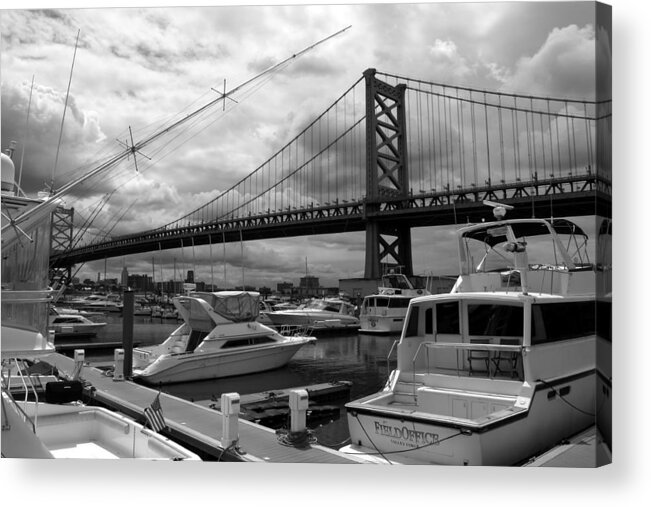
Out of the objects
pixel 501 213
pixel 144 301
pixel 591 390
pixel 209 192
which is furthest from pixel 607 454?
pixel 144 301

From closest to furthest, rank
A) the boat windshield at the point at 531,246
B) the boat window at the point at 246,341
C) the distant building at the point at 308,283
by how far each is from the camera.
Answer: the boat windshield at the point at 531,246, the distant building at the point at 308,283, the boat window at the point at 246,341

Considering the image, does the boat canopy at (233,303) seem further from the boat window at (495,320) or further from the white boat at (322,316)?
the white boat at (322,316)

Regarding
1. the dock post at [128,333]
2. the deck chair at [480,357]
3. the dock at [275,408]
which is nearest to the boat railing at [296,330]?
the dock post at [128,333]

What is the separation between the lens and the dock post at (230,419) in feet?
17.0

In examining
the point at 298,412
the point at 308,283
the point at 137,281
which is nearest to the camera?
the point at 298,412

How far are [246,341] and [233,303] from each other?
0.99 m

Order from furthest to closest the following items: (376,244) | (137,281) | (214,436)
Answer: (137,281) → (376,244) → (214,436)

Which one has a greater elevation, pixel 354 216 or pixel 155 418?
pixel 354 216

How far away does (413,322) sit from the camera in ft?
19.8

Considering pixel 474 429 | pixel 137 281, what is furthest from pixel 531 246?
pixel 137 281

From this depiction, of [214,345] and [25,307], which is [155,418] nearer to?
[25,307]

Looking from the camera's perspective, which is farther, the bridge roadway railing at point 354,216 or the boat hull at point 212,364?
the boat hull at point 212,364

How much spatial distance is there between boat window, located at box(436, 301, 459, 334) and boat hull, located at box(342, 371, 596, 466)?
3.37ft

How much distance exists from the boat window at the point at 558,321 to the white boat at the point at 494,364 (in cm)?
1
